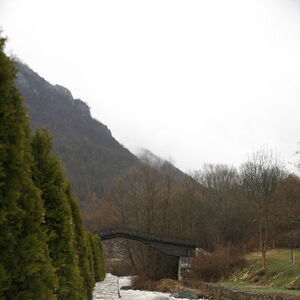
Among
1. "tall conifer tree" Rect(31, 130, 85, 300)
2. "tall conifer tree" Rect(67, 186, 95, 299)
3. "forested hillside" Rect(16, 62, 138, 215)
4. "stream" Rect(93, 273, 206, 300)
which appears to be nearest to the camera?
"tall conifer tree" Rect(31, 130, 85, 300)

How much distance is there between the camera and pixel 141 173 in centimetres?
4009

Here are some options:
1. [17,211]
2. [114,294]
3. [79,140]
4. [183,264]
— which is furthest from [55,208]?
[79,140]

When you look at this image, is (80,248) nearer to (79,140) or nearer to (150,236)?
(150,236)

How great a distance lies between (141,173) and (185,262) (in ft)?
32.8

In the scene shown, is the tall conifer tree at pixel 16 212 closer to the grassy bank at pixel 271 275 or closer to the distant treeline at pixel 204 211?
the grassy bank at pixel 271 275

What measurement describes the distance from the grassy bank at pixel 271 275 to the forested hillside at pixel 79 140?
34.1 metres

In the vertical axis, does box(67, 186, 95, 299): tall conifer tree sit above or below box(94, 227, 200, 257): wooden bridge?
above

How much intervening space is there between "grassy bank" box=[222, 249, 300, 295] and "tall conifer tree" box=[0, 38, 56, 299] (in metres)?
16.6

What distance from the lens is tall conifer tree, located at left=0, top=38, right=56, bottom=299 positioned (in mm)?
5402

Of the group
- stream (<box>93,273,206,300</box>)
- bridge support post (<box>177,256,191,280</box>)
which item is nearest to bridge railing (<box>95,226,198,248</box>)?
bridge support post (<box>177,256,191,280</box>)

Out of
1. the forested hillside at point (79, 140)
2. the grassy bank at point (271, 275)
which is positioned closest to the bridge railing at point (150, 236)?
the grassy bank at point (271, 275)

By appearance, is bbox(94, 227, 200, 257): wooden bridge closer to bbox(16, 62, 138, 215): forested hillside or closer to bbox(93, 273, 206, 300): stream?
bbox(93, 273, 206, 300): stream

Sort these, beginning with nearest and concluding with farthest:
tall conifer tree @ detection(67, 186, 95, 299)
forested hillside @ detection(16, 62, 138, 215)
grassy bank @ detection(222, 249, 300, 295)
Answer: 1. tall conifer tree @ detection(67, 186, 95, 299)
2. grassy bank @ detection(222, 249, 300, 295)
3. forested hillside @ detection(16, 62, 138, 215)

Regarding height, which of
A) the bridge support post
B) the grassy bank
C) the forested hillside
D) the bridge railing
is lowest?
the bridge support post
